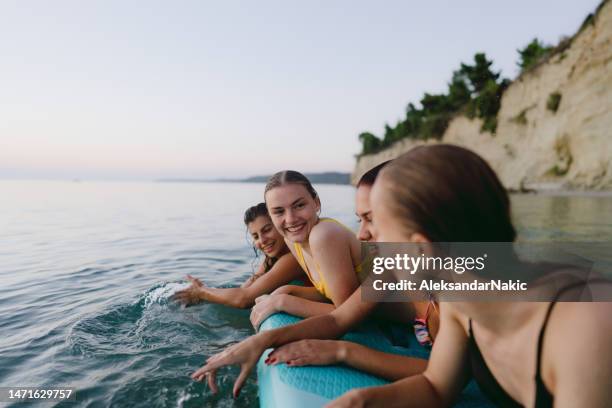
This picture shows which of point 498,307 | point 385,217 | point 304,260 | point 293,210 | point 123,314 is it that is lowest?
point 123,314

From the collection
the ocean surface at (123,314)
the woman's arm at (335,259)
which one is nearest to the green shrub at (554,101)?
the ocean surface at (123,314)

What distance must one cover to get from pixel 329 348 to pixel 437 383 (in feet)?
2.02

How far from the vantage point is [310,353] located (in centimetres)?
209

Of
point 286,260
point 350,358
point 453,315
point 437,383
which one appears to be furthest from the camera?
point 286,260

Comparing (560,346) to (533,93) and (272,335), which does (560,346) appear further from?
(533,93)

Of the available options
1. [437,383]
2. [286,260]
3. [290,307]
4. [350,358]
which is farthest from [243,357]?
[286,260]

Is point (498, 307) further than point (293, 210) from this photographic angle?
No

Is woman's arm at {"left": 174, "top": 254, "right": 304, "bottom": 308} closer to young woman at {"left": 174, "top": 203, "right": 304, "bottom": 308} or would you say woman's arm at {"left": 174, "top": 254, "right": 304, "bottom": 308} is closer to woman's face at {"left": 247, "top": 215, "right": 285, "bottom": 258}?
young woman at {"left": 174, "top": 203, "right": 304, "bottom": 308}

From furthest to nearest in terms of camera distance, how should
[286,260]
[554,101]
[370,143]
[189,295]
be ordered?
1. [370,143]
2. [554,101]
3. [189,295]
4. [286,260]

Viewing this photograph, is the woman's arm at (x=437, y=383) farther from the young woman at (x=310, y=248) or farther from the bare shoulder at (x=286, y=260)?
the bare shoulder at (x=286, y=260)

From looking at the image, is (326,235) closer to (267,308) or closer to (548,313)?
(267,308)

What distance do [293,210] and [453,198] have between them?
75.4 inches

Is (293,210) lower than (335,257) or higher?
higher

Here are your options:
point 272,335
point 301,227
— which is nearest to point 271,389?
point 272,335
